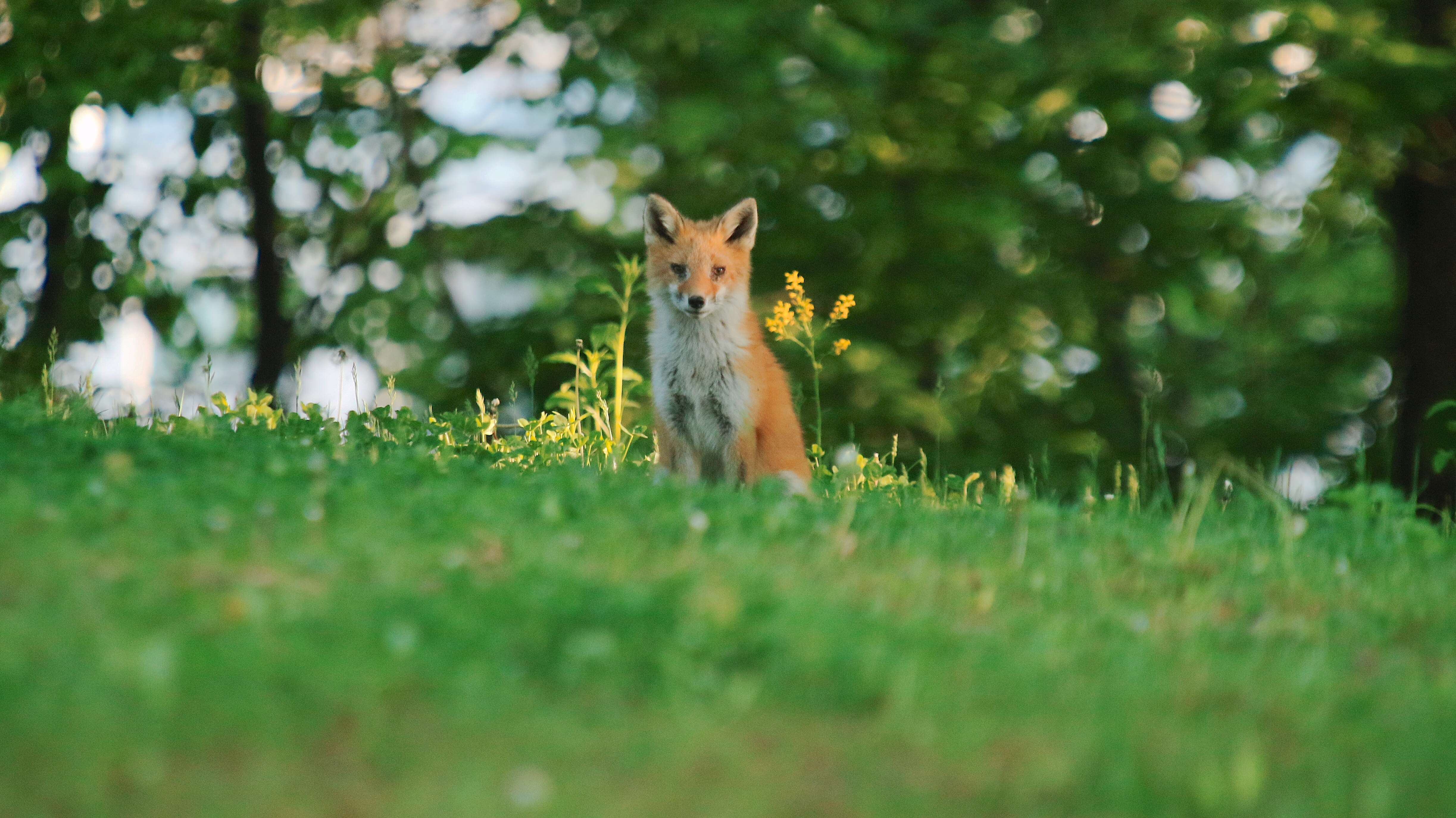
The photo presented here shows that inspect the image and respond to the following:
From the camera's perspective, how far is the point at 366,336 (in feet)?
48.4

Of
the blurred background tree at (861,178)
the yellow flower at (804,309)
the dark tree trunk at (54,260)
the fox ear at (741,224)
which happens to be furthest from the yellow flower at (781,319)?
the dark tree trunk at (54,260)

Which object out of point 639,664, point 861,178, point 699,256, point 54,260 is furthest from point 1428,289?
point 54,260

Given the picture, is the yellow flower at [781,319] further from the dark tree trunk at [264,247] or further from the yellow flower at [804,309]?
the dark tree trunk at [264,247]

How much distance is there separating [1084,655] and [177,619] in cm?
257

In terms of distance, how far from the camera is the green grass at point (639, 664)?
2670 millimetres

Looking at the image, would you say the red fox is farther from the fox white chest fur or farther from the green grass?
the green grass

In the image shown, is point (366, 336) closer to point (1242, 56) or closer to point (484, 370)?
point (484, 370)

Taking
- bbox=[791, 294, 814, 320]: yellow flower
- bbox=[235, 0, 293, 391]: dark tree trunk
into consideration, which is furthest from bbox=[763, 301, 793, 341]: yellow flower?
bbox=[235, 0, 293, 391]: dark tree trunk

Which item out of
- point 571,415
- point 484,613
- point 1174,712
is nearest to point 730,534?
point 484,613

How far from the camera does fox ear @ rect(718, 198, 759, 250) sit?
781 cm

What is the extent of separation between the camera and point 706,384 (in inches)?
283

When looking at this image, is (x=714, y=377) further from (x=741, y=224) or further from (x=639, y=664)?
(x=639, y=664)

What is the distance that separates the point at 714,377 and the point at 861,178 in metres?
5.09

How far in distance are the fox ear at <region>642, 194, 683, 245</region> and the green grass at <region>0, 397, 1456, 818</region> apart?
3280 millimetres
